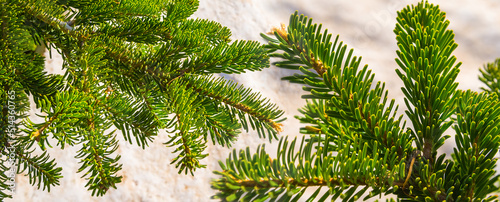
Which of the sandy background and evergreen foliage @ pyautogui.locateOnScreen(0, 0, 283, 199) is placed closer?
evergreen foliage @ pyautogui.locateOnScreen(0, 0, 283, 199)

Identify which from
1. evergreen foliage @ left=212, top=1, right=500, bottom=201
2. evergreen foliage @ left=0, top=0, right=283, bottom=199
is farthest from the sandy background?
evergreen foliage @ left=212, top=1, right=500, bottom=201

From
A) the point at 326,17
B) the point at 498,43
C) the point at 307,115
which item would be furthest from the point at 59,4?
the point at 498,43

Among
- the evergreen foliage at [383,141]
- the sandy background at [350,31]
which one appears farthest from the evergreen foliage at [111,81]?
the sandy background at [350,31]

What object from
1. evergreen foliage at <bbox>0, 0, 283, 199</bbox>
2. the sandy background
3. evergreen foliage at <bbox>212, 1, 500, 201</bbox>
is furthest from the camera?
the sandy background

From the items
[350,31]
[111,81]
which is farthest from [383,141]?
[350,31]

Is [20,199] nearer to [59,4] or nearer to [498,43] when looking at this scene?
[59,4]

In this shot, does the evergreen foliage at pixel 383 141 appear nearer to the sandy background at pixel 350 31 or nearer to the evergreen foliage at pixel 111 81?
the evergreen foliage at pixel 111 81

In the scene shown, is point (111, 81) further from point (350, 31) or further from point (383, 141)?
point (350, 31)

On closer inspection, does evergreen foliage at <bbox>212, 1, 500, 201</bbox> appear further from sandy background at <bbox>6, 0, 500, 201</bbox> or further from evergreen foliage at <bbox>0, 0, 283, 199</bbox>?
sandy background at <bbox>6, 0, 500, 201</bbox>
